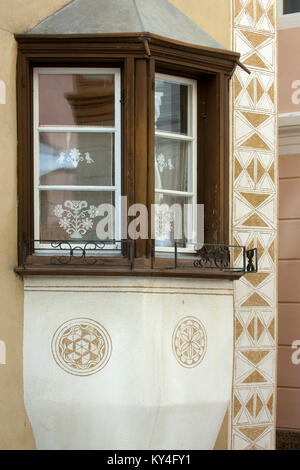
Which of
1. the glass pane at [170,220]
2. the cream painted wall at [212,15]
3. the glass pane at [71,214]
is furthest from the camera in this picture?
the cream painted wall at [212,15]

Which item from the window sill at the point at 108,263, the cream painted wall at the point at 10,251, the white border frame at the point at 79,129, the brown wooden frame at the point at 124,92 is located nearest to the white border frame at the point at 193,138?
the window sill at the point at 108,263

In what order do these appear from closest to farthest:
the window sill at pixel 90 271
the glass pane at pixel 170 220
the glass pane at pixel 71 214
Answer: the window sill at pixel 90 271, the glass pane at pixel 71 214, the glass pane at pixel 170 220

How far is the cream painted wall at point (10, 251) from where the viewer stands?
21.7 feet

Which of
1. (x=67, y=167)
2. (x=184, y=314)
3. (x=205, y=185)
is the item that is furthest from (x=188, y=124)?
(x=184, y=314)

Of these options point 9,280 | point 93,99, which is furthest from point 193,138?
point 9,280

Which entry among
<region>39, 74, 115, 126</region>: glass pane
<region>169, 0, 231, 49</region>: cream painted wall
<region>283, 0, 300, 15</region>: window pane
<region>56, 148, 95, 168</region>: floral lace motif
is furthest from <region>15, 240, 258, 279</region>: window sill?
<region>283, 0, 300, 15</region>: window pane

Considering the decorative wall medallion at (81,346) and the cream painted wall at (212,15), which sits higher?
the cream painted wall at (212,15)

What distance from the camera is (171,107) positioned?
723 cm

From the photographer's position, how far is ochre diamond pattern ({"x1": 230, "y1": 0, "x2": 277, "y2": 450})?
797 cm

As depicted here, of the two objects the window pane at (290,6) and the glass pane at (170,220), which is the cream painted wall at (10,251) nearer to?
the glass pane at (170,220)

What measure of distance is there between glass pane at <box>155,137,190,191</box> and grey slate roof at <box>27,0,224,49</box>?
0.88 metres

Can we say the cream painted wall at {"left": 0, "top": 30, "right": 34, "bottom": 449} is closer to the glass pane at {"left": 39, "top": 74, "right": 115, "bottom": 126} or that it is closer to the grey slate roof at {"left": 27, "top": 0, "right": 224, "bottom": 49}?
the glass pane at {"left": 39, "top": 74, "right": 115, "bottom": 126}

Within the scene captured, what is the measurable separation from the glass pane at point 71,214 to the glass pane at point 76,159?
10cm

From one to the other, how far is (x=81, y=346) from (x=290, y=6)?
5003 mm
